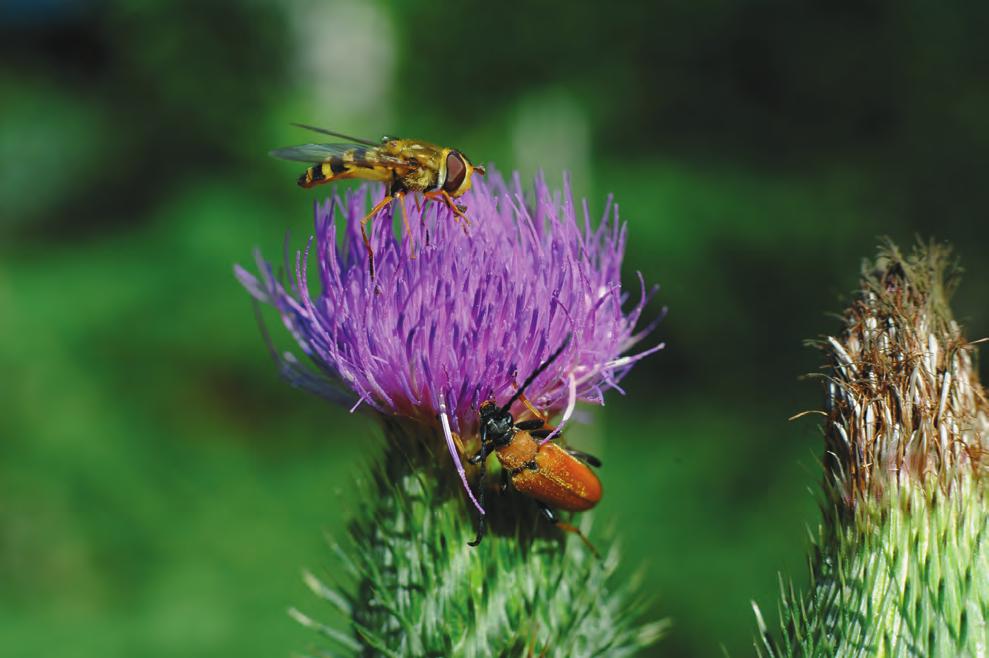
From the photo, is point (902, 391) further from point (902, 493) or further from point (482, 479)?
point (482, 479)

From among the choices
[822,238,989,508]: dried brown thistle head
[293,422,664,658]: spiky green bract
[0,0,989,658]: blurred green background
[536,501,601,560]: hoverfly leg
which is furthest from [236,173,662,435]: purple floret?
[0,0,989,658]: blurred green background

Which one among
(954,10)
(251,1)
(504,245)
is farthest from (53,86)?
(504,245)

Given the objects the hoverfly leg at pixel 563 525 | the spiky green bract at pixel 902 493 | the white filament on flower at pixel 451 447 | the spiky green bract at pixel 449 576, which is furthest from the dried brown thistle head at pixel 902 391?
the white filament on flower at pixel 451 447

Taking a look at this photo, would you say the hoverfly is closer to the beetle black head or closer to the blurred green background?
the beetle black head

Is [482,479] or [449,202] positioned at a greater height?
[449,202]

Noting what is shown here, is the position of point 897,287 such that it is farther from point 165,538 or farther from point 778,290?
point 778,290

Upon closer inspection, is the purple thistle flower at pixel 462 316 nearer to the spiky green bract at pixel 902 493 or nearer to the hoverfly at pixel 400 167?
the hoverfly at pixel 400 167

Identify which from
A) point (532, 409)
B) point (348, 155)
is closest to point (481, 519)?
point (532, 409)
